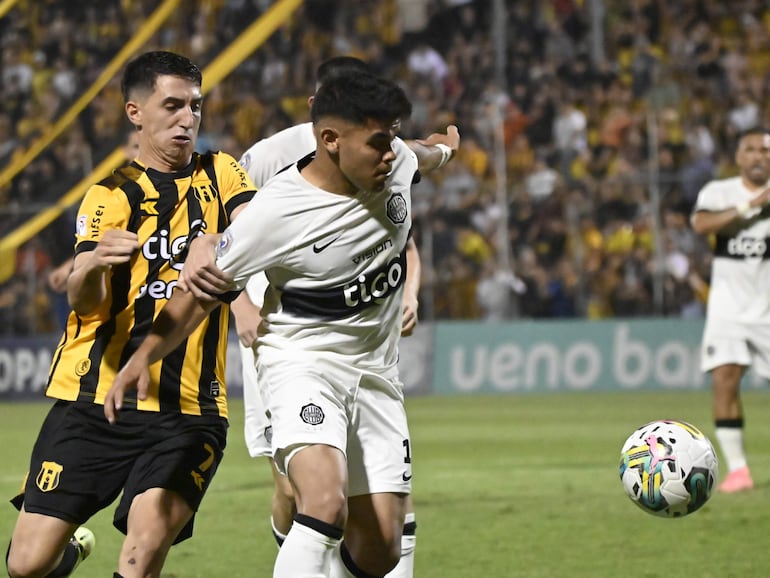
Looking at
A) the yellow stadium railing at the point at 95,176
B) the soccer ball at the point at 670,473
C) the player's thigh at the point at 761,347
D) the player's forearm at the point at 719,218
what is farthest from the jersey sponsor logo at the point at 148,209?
the yellow stadium railing at the point at 95,176

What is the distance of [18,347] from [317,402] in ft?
51.2

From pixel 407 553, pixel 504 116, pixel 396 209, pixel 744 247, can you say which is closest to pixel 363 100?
pixel 396 209

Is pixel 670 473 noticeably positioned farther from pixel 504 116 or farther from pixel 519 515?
pixel 504 116

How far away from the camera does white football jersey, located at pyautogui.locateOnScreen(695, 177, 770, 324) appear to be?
10336mm

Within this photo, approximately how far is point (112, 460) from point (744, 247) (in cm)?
651

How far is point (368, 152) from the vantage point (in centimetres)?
472

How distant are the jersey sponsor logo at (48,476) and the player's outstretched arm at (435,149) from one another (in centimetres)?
174

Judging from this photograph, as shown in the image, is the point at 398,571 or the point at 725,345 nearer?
the point at 398,571

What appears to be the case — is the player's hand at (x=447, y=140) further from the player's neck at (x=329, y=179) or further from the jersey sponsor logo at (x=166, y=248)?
the jersey sponsor logo at (x=166, y=248)

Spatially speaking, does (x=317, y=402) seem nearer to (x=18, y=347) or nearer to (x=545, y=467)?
(x=545, y=467)

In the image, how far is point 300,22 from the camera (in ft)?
82.9

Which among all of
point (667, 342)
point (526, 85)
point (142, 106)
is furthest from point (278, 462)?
point (526, 85)

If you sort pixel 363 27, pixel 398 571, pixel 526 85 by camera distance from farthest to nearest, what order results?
pixel 363 27 → pixel 526 85 → pixel 398 571

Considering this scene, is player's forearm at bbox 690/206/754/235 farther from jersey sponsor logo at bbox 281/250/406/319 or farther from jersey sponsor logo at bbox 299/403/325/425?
jersey sponsor logo at bbox 299/403/325/425
